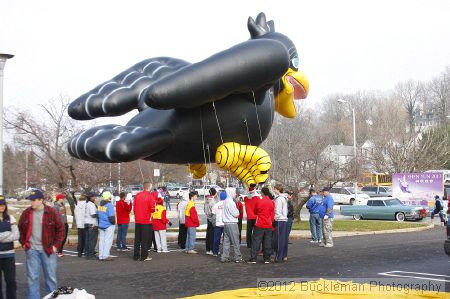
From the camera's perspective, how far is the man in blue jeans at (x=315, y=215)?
1688cm

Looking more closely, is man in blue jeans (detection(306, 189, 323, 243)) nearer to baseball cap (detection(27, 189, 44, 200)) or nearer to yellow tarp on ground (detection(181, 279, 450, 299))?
yellow tarp on ground (detection(181, 279, 450, 299))

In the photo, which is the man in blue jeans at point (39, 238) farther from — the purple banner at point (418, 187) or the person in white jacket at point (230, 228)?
the purple banner at point (418, 187)

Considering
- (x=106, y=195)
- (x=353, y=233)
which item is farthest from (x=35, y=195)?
(x=353, y=233)

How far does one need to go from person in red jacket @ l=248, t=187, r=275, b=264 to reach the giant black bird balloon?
0.49 meters

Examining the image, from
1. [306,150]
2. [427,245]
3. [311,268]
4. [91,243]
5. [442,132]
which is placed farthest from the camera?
[442,132]

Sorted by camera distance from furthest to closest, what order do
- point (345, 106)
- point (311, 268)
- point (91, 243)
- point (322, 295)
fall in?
point (345, 106)
point (91, 243)
point (311, 268)
point (322, 295)

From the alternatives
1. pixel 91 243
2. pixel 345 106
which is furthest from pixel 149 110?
pixel 345 106

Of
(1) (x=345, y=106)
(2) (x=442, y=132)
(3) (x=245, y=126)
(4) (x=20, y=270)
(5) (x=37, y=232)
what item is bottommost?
(4) (x=20, y=270)

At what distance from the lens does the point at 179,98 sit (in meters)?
10.6

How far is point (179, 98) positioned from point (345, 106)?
79.8 meters

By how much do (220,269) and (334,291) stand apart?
13.5 ft

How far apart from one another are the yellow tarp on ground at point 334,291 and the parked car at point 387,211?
730 inches

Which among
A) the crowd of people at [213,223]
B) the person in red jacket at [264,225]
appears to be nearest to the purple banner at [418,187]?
the crowd of people at [213,223]

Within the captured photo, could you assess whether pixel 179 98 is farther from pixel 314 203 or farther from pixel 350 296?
pixel 314 203
